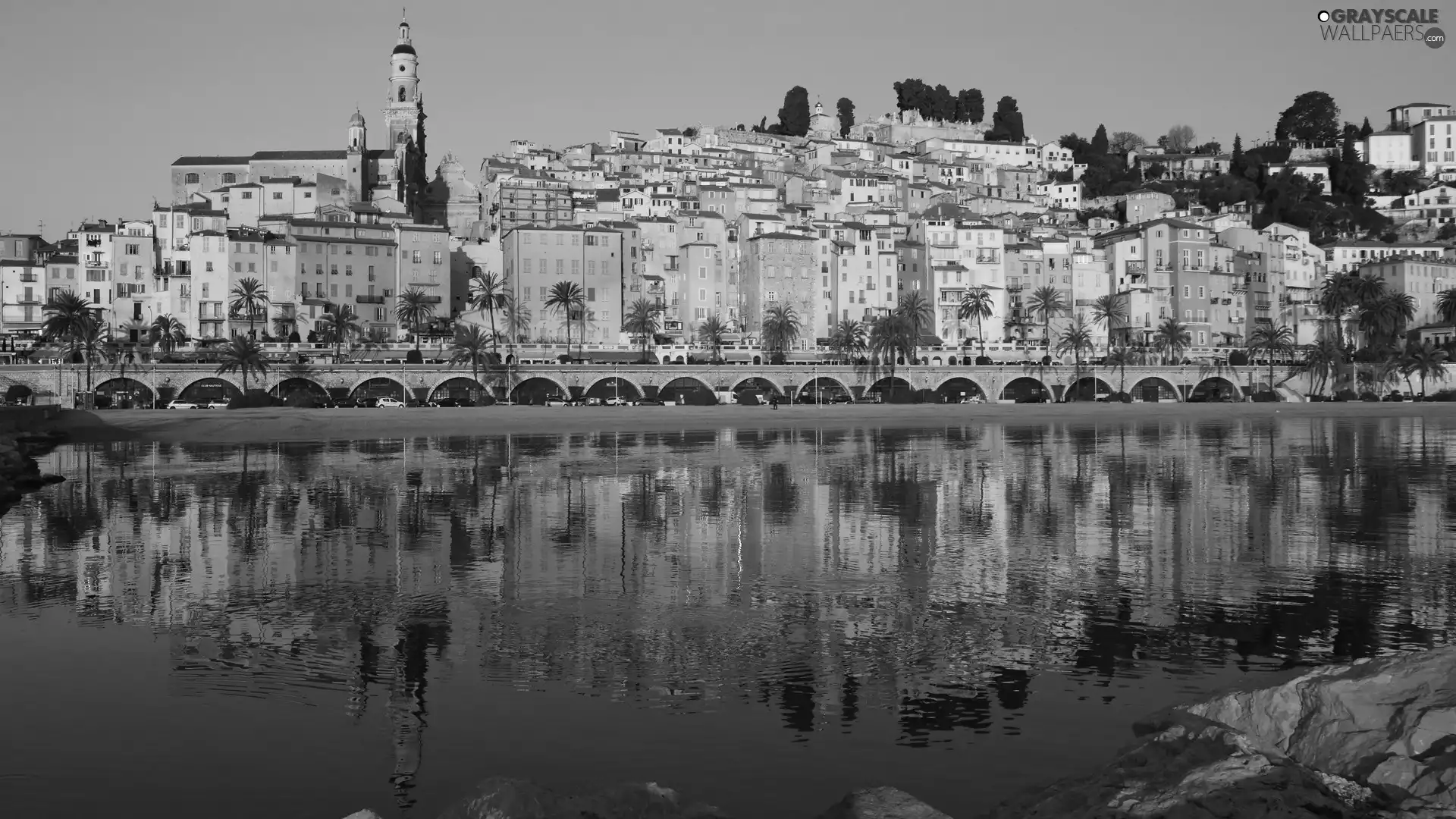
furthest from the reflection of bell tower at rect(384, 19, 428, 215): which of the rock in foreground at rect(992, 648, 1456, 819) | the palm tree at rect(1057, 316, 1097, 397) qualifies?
the rock in foreground at rect(992, 648, 1456, 819)

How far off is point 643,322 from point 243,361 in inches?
1291

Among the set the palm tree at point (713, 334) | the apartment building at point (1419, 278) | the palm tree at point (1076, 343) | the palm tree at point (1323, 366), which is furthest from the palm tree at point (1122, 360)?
the apartment building at point (1419, 278)

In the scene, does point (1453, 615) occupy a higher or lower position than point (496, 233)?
lower

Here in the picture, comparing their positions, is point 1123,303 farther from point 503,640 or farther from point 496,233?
point 503,640

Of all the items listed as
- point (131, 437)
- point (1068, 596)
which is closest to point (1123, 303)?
point (131, 437)

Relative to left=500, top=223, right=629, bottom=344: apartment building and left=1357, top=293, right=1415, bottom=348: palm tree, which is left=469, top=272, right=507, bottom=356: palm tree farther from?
left=1357, top=293, right=1415, bottom=348: palm tree

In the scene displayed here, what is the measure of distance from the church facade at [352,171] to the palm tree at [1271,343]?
283ft

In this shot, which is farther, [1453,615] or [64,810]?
[1453,615]

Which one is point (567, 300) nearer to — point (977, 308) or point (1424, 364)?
point (977, 308)

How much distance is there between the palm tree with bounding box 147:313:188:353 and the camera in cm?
9675

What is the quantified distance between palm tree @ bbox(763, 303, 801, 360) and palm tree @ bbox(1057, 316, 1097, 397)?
24.7 m

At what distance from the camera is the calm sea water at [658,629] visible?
13.1 metres

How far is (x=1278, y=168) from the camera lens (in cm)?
19462

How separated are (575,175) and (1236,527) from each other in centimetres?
12747
